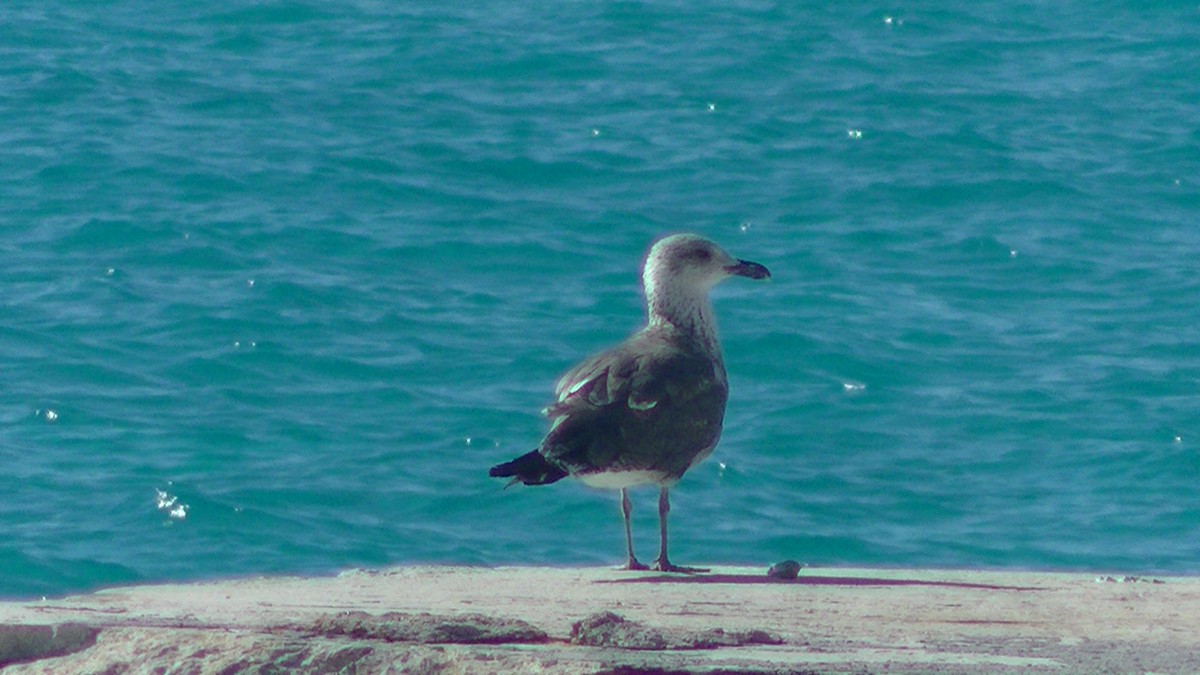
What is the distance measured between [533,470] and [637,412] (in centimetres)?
49

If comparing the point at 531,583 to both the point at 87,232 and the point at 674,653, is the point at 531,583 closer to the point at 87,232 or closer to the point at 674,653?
the point at 674,653

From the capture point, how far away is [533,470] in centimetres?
641

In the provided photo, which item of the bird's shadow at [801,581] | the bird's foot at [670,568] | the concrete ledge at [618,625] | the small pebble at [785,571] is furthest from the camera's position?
the bird's foot at [670,568]

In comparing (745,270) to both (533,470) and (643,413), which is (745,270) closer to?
(643,413)

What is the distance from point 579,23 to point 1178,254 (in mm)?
8697

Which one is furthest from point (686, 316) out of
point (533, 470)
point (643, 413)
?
point (533, 470)

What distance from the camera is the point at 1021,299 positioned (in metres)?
15.0

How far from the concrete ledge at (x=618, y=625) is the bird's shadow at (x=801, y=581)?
1cm

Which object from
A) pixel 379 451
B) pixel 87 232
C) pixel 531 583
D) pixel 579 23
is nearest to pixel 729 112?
pixel 579 23

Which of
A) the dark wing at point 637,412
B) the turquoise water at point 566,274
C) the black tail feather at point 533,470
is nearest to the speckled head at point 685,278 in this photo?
the dark wing at point 637,412

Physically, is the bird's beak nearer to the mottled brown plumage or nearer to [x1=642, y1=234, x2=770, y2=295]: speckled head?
[x1=642, y1=234, x2=770, y2=295]: speckled head

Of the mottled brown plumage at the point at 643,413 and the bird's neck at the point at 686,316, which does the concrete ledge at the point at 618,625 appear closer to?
the mottled brown plumage at the point at 643,413

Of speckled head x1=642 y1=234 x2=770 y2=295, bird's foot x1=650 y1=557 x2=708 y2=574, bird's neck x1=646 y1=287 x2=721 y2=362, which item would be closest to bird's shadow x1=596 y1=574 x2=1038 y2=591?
bird's foot x1=650 y1=557 x2=708 y2=574

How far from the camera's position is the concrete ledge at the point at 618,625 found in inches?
161
